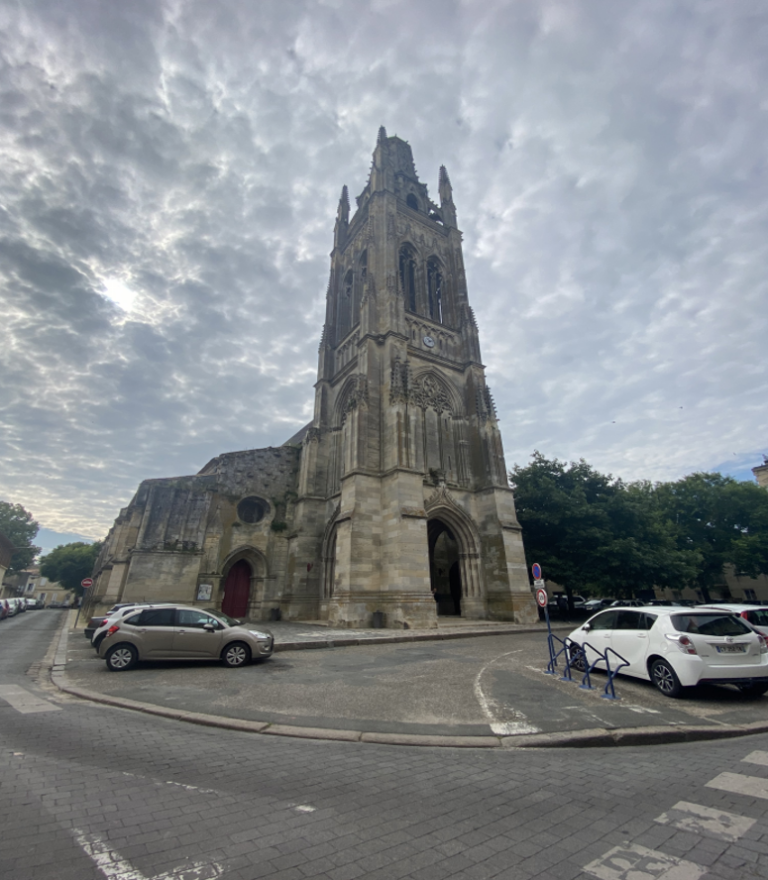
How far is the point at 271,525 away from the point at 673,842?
76.3ft

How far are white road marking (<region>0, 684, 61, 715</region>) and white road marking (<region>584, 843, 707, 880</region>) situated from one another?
738 centimetres

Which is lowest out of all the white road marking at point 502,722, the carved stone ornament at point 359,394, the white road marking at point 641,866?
the white road marking at point 641,866

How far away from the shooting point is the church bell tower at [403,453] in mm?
18578

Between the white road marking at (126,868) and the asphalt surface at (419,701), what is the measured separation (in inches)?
101

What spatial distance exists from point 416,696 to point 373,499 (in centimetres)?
1350

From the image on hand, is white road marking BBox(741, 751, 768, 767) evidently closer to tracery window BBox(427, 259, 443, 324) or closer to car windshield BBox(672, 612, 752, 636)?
car windshield BBox(672, 612, 752, 636)

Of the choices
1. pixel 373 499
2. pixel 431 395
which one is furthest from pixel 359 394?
pixel 373 499

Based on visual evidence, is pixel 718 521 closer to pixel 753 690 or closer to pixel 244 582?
pixel 753 690

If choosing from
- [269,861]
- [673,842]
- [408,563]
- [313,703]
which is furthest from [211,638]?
[408,563]

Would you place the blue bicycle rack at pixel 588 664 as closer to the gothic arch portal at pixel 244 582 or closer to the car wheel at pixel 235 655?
the car wheel at pixel 235 655

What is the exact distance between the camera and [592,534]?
22484 millimetres

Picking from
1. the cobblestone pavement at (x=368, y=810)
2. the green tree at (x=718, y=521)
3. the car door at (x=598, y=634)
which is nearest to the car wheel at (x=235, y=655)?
the cobblestone pavement at (x=368, y=810)

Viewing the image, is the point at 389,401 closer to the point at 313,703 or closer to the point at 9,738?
the point at 313,703

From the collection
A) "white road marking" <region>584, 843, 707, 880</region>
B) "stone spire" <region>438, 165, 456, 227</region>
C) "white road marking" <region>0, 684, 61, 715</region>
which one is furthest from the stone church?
"white road marking" <region>584, 843, 707, 880</region>
